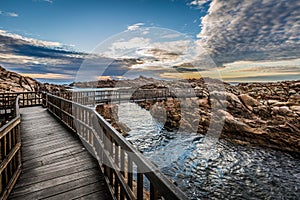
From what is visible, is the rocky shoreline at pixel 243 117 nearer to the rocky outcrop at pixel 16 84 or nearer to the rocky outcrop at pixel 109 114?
the rocky outcrop at pixel 109 114

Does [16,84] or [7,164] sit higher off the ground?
[16,84]

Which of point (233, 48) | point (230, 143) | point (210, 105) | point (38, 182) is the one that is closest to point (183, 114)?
point (210, 105)

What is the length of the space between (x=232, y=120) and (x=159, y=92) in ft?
34.2

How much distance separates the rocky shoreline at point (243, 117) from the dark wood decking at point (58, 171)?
39.5ft

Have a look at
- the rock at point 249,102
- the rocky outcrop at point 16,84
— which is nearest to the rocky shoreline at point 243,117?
the rock at point 249,102

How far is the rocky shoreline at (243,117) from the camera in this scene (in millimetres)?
18156

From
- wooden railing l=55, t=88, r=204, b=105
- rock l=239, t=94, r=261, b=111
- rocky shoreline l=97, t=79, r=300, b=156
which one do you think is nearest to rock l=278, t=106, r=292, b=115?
rocky shoreline l=97, t=79, r=300, b=156

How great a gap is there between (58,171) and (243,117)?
25225 mm

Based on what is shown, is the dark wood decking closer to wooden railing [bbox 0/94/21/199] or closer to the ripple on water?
wooden railing [bbox 0/94/21/199]

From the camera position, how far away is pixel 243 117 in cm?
2419

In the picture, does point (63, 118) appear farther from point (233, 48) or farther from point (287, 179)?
point (233, 48)

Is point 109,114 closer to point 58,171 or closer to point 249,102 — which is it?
point 58,171

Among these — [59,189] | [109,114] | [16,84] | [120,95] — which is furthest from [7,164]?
[16,84]

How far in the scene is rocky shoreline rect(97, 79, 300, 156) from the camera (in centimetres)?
1816
